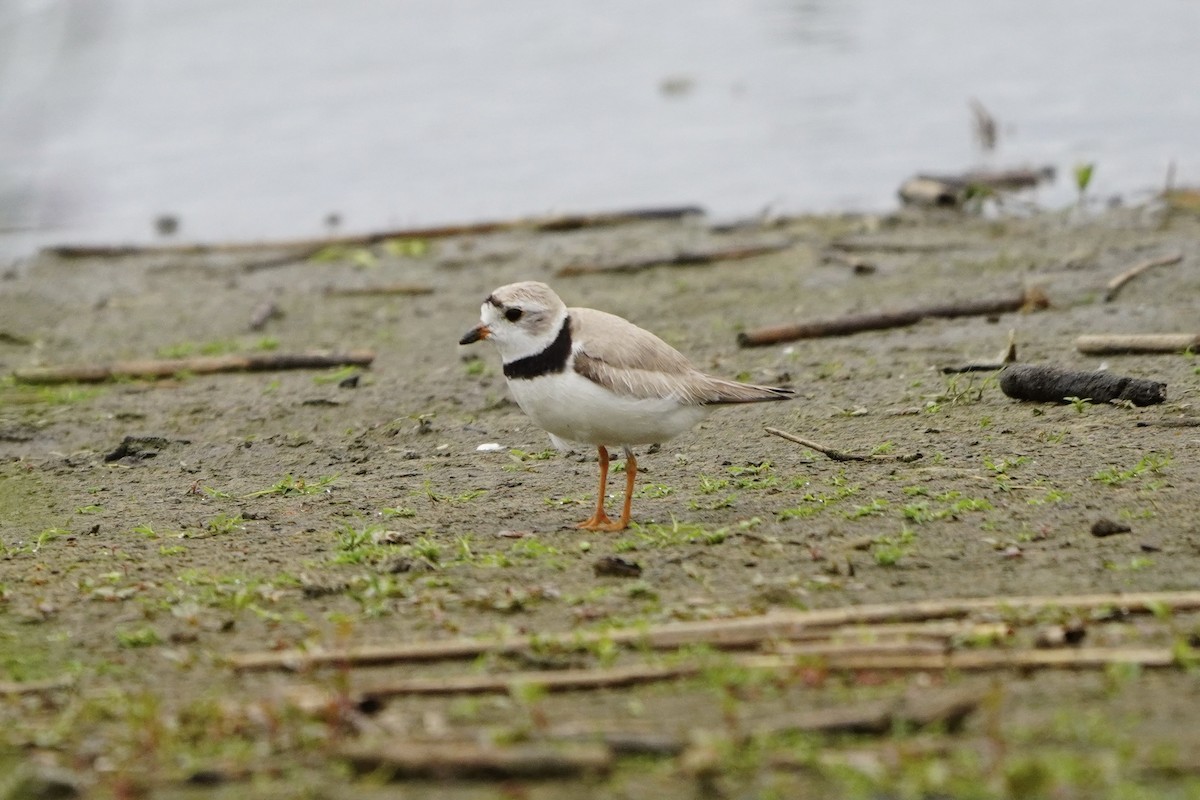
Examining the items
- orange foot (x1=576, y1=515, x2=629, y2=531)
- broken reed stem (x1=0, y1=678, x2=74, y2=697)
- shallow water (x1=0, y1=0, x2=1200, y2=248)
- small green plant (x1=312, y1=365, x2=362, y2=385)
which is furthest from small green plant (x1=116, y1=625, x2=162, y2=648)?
shallow water (x1=0, y1=0, x2=1200, y2=248)

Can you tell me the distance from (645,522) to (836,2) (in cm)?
1781

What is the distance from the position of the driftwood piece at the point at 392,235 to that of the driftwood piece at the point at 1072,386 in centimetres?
627

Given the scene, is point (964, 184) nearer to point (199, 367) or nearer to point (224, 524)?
point (199, 367)

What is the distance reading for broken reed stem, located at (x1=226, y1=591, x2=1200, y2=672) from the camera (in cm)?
435

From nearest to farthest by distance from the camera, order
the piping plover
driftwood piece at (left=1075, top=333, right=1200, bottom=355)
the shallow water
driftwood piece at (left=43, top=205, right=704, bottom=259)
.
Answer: the piping plover < driftwood piece at (left=1075, top=333, right=1200, bottom=355) < driftwood piece at (left=43, top=205, right=704, bottom=259) < the shallow water

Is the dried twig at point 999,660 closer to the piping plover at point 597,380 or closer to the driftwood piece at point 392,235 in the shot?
the piping plover at point 597,380

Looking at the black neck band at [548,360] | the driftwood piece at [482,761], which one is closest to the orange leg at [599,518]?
the black neck band at [548,360]

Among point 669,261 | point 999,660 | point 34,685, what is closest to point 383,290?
point 669,261

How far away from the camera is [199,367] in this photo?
29.8ft

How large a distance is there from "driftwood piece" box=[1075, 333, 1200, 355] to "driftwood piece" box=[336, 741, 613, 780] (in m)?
4.93

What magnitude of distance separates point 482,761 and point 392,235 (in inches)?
380

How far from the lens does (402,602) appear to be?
16.4ft

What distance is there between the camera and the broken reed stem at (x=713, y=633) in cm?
435

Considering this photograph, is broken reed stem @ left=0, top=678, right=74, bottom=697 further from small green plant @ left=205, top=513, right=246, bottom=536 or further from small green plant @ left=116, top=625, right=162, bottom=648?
small green plant @ left=205, top=513, right=246, bottom=536
